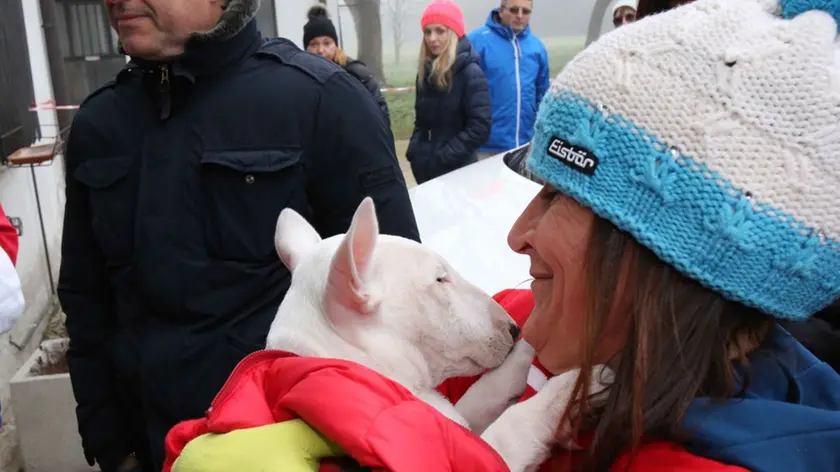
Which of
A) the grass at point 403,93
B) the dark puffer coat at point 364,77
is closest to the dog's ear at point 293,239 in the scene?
the dark puffer coat at point 364,77

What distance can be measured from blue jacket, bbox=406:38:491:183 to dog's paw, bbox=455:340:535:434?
427 cm

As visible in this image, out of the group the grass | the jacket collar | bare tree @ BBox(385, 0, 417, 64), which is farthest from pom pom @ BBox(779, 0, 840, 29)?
bare tree @ BBox(385, 0, 417, 64)

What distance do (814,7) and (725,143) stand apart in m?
0.21

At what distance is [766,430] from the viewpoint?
973 mm

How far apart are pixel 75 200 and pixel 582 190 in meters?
1.52

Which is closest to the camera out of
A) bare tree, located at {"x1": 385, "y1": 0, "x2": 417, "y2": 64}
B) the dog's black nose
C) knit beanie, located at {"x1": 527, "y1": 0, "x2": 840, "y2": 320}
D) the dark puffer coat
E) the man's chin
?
knit beanie, located at {"x1": 527, "y1": 0, "x2": 840, "y2": 320}

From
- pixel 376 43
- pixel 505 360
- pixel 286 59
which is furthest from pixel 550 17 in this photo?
pixel 505 360

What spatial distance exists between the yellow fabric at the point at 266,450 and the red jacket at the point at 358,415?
3 centimetres

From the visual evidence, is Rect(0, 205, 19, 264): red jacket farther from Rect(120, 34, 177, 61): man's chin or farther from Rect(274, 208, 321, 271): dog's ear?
Rect(274, 208, 321, 271): dog's ear

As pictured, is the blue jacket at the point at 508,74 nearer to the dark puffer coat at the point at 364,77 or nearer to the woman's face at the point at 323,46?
the dark puffer coat at the point at 364,77

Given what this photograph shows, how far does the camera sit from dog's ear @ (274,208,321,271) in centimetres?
160

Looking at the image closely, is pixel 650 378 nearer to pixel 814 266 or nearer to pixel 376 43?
pixel 814 266

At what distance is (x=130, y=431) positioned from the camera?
7.13ft

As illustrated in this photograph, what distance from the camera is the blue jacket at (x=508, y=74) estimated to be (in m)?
5.96
